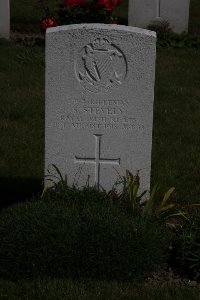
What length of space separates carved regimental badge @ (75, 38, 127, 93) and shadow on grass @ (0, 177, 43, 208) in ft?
3.73

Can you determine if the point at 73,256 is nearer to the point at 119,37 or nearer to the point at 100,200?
the point at 100,200

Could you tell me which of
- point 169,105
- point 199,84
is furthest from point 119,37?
point 199,84

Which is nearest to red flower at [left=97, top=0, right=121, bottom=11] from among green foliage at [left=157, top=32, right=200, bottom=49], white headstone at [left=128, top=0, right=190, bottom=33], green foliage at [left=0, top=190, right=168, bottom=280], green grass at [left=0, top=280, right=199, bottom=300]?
green foliage at [left=157, top=32, right=200, bottom=49]

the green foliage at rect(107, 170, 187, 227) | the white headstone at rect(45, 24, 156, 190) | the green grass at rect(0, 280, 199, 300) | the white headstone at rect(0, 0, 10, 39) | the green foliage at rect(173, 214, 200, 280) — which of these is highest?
the white headstone at rect(0, 0, 10, 39)

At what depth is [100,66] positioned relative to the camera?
552 cm

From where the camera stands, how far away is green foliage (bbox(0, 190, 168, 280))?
4965 mm

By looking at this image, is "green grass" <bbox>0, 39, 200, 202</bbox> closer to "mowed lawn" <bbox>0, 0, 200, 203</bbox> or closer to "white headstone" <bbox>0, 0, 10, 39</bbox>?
"mowed lawn" <bbox>0, 0, 200, 203</bbox>

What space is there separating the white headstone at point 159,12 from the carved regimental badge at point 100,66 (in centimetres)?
777

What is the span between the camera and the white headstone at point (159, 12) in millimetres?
13117

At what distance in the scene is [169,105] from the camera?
30.2 feet

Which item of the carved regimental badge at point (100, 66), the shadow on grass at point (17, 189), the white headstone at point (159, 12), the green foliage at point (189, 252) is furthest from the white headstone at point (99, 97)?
the white headstone at point (159, 12)

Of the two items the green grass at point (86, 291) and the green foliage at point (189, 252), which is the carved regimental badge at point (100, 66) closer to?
the green foliage at point (189, 252)

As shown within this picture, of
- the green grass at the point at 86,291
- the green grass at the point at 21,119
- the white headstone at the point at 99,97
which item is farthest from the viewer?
the green grass at the point at 21,119

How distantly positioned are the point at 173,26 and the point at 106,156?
7861 mm
